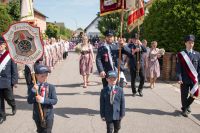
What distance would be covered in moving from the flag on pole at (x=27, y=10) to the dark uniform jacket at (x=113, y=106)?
3345 mm

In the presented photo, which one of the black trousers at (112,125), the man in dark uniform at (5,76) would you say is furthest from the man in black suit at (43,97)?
the man in dark uniform at (5,76)

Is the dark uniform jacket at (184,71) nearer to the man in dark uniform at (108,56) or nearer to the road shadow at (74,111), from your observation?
the man in dark uniform at (108,56)

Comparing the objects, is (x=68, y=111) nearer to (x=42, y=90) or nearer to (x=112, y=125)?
(x=112, y=125)

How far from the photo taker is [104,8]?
885cm

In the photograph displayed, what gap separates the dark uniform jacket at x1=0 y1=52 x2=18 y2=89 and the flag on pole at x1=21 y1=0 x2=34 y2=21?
3.87 ft

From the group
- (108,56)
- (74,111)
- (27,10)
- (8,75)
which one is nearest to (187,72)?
(108,56)

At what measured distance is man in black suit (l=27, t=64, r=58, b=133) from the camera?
5.75 metres

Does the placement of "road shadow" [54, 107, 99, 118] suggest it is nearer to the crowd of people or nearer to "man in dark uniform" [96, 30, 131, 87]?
the crowd of people

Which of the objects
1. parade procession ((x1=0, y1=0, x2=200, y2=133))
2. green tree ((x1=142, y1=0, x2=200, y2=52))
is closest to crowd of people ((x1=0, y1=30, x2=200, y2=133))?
parade procession ((x1=0, y1=0, x2=200, y2=133))

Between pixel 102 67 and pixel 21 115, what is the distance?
218 centimetres

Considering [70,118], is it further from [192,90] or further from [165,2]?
[165,2]

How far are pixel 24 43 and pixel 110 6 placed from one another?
9.98ft

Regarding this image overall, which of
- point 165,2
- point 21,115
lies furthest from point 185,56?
point 165,2

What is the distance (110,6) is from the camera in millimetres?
8758
